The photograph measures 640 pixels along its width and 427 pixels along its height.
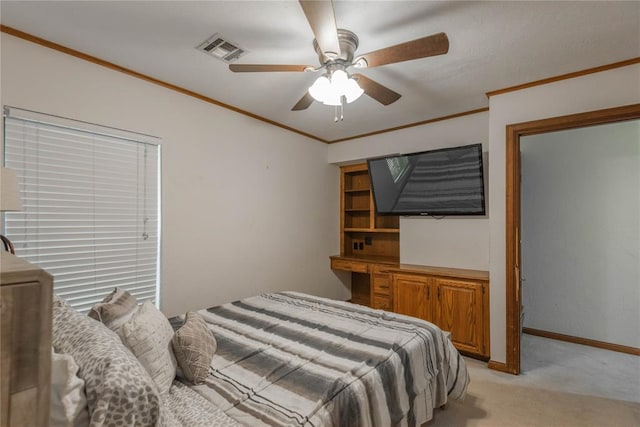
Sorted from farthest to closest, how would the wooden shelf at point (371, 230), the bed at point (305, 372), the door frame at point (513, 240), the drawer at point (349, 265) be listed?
the wooden shelf at point (371, 230)
the drawer at point (349, 265)
the door frame at point (513, 240)
the bed at point (305, 372)

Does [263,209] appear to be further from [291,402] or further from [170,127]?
[291,402]

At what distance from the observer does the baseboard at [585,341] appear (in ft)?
9.91

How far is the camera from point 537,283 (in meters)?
3.57

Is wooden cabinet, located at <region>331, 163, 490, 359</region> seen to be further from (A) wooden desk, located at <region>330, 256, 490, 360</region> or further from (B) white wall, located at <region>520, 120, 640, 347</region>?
(B) white wall, located at <region>520, 120, 640, 347</region>

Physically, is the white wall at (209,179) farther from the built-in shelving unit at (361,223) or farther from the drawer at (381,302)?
the drawer at (381,302)

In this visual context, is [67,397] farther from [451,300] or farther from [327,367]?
[451,300]

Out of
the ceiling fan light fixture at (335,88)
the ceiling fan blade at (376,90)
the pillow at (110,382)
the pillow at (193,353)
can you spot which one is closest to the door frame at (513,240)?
the ceiling fan blade at (376,90)

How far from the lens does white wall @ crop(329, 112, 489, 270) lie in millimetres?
3258

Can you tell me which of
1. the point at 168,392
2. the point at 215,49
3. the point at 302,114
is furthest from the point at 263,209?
the point at 168,392

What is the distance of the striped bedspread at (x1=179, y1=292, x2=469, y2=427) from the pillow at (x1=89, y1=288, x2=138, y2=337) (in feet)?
1.63

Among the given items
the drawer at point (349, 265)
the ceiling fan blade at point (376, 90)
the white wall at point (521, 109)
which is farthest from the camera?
the drawer at point (349, 265)

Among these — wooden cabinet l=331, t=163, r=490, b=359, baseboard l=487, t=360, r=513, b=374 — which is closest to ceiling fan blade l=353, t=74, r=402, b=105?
wooden cabinet l=331, t=163, r=490, b=359

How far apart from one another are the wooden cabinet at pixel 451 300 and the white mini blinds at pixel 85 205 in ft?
8.06

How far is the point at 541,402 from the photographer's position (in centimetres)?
223
